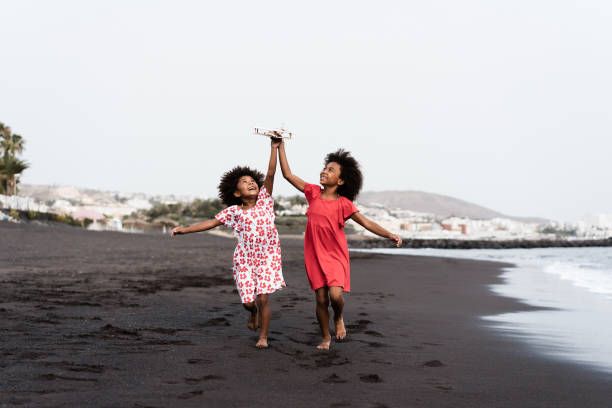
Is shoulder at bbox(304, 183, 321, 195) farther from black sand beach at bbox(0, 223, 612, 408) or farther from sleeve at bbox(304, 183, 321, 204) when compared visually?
black sand beach at bbox(0, 223, 612, 408)

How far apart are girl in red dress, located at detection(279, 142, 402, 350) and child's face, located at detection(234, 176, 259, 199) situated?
17.5 inches

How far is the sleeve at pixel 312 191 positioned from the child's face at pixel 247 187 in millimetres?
429

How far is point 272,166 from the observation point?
16.9ft

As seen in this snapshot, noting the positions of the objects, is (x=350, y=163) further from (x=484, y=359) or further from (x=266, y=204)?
(x=484, y=359)

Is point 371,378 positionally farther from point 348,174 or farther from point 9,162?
point 9,162

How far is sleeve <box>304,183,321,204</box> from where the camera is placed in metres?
4.95

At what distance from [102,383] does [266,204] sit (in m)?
2.12

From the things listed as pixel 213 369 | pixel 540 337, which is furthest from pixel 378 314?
pixel 213 369

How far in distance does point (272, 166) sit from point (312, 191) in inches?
17.7

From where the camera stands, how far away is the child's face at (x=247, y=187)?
→ 492cm

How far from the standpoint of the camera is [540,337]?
539cm

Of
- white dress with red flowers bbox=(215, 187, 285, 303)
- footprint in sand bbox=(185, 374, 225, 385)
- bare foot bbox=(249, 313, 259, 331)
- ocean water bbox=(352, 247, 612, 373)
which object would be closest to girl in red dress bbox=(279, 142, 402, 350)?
Answer: white dress with red flowers bbox=(215, 187, 285, 303)

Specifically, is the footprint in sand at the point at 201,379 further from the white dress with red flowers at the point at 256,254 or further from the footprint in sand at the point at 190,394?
the white dress with red flowers at the point at 256,254

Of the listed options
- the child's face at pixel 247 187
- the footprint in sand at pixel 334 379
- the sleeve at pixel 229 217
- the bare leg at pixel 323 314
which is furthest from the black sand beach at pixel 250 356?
the child's face at pixel 247 187
